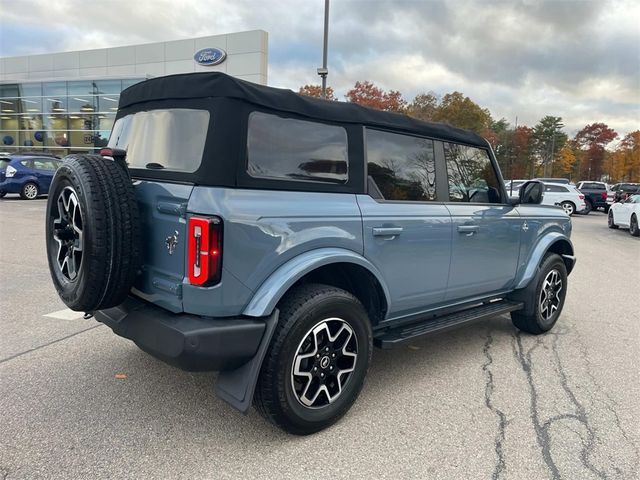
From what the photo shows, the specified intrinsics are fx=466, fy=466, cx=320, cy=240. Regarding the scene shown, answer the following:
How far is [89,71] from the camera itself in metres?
35.9

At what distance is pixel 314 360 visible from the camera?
9.21ft

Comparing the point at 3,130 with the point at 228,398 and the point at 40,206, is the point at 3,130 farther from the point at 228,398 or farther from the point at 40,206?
the point at 228,398

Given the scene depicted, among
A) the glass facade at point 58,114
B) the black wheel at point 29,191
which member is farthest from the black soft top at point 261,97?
the glass facade at point 58,114

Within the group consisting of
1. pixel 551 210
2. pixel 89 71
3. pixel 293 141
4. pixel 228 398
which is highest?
pixel 89 71

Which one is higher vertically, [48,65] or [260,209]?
[48,65]

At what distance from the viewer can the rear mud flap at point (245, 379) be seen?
248 centimetres

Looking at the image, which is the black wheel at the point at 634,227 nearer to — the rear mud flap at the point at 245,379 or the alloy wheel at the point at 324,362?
the alloy wheel at the point at 324,362

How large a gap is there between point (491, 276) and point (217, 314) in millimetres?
2648

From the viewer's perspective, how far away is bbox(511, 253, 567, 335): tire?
458 cm

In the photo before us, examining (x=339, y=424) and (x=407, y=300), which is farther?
(x=407, y=300)

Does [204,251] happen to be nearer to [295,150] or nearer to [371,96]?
[295,150]

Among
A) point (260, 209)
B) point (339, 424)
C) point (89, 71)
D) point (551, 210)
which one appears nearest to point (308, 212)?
point (260, 209)

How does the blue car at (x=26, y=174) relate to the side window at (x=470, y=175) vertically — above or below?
below

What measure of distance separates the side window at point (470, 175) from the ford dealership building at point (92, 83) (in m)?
26.1
